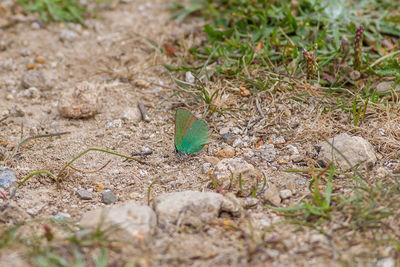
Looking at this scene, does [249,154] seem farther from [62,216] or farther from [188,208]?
[62,216]

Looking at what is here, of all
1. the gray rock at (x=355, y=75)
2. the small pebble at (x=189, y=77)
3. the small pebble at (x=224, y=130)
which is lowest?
the small pebble at (x=224, y=130)

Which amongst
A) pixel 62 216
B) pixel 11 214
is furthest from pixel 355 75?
pixel 11 214

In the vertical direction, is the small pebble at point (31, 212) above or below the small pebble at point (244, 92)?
below

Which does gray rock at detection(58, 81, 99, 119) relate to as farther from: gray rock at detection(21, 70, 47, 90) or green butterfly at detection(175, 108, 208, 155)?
green butterfly at detection(175, 108, 208, 155)

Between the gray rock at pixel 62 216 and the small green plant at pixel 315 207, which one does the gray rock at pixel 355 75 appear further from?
the gray rock at pixel 62 216

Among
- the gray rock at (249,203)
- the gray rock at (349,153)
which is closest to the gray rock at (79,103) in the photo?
the gray rock at (249,203)
